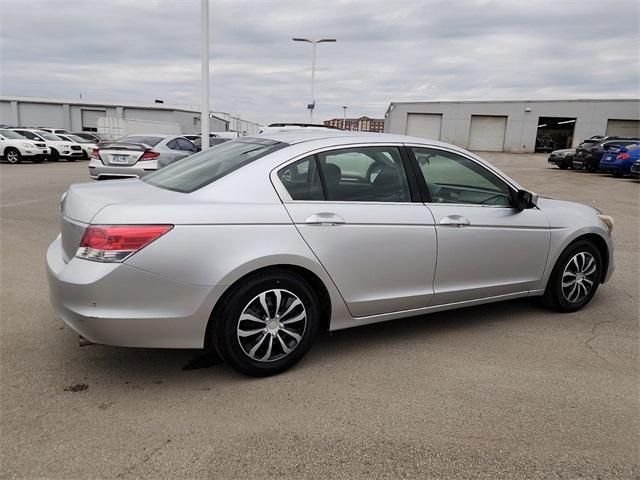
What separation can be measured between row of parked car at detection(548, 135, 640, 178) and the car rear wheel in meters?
25.0


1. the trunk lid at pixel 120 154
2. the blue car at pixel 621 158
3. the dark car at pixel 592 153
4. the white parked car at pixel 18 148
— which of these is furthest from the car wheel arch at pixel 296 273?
the white parked car at pixel 18 148

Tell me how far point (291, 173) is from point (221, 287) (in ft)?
2.91

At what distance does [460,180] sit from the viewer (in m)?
4.14

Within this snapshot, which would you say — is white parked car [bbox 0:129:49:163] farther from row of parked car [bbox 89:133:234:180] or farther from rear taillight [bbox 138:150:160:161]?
rear taillight [bbox 138:150:160:161]

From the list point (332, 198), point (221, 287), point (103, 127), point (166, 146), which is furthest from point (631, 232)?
point (103, 127)

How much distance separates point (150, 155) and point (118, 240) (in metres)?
9.19

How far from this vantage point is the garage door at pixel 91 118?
64.1 m

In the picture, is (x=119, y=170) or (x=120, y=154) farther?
(x=120, y=154)

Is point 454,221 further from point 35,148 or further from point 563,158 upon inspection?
point 563,158

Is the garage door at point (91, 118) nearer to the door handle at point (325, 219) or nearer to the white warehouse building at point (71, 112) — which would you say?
the white warehouse building at point (71, 112)

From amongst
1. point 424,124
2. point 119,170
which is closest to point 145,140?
point 119,170

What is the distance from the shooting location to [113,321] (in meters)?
2.82

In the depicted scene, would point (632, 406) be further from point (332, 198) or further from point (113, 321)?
point (113, 321)

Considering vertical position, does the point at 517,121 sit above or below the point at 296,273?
above
